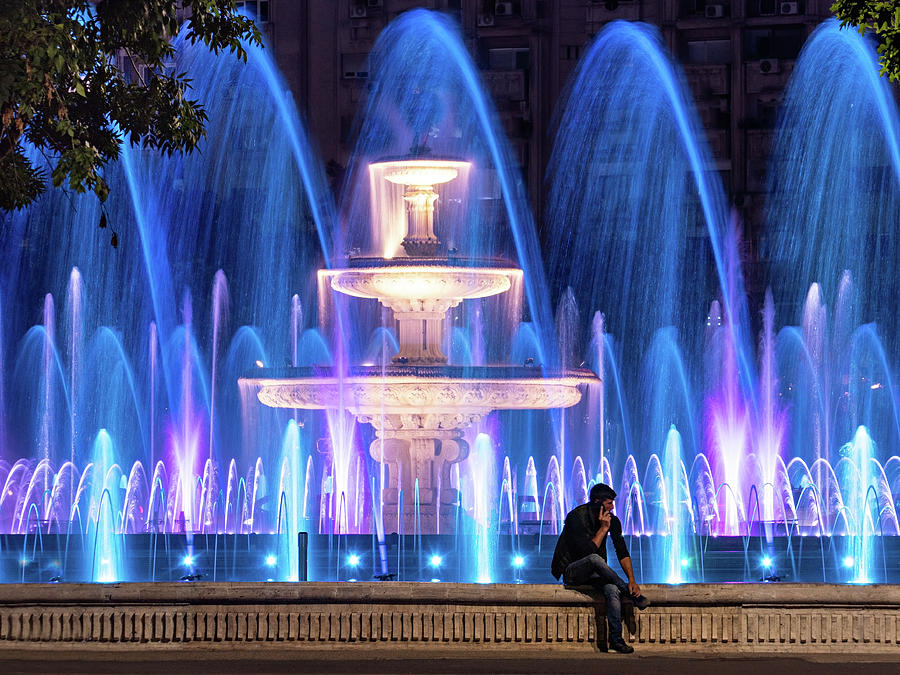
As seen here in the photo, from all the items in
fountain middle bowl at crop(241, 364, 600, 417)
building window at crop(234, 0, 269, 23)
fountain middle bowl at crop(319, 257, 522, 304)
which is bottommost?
fountain middle bowl at crop(241, 364, 600, 417)

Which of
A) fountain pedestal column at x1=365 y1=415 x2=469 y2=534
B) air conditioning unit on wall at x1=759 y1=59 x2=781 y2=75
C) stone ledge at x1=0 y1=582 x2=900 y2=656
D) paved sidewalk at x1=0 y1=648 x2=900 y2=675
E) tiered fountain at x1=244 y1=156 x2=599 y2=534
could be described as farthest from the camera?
air conditioning unit on wall at x1=759 y1=59 x2=781 y2=75

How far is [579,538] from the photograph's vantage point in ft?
36.9

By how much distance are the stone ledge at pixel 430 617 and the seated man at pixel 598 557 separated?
155mm

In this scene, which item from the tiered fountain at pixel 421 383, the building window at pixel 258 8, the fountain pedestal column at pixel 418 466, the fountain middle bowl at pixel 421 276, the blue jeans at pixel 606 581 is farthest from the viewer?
the building window at pixel 258 8

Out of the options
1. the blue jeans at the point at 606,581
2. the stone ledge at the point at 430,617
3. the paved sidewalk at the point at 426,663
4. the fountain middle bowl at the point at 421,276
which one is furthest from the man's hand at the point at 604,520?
the fountain middle bowl at the point at 421,276

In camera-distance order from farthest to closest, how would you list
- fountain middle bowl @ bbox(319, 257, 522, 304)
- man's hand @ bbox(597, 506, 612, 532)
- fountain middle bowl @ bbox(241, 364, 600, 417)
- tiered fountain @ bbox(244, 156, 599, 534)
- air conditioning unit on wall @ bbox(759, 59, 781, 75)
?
air conditioning unit on wall @ bbox(759, 59, 781, 75), fountain middle bowl @ bbox(319, 257, 522, 304), tiered fountain @ bbox(244, 156, 599, 534), fountain middle bowl @ bbox(241, 364, 600, 417), man's hand @ bbox(597, 506, 612, 532)

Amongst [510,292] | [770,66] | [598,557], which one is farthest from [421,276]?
[770,66]

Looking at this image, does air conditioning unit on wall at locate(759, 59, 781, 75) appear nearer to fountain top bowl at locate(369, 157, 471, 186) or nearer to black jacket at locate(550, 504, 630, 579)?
fountain top bowl at locate(369, 157, 471, 186)

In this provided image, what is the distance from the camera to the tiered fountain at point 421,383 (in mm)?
22625

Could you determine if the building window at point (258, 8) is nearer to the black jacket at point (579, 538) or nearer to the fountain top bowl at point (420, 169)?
the fountain top bowl at point (420, 169)

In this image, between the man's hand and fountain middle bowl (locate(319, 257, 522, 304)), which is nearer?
the man's hand

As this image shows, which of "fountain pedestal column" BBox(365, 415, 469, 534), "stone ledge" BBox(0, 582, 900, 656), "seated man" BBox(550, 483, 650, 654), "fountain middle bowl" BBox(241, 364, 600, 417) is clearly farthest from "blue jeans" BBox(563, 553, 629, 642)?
"fountain pedestal column" BBox(365, 415, 469, 534)

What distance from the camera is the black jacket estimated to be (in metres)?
11.2

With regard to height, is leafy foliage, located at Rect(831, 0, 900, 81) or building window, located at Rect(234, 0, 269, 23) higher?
building window, located at Rect(234, 0, 269, 23)
